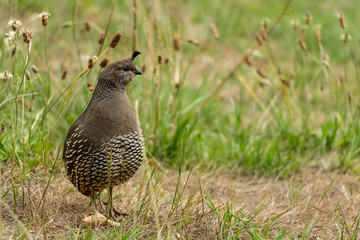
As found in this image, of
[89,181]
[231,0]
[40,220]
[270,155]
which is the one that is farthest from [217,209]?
[231,0]

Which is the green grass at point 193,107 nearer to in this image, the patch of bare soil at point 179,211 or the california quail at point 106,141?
the patch of bare soil at point 179,211

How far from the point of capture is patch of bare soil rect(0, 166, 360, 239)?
10.7 feet

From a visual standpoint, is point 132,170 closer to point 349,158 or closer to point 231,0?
point 349,158

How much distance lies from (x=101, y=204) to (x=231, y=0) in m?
5.47

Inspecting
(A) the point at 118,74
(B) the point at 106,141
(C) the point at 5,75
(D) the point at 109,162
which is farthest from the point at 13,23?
(D) the point at 109,162

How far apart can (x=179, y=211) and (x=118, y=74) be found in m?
0.97

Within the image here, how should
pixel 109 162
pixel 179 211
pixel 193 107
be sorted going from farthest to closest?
pixel 193 107 < pixel 179 211 < pixel 109 162

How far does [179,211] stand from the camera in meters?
3.43

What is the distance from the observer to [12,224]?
10.6ft

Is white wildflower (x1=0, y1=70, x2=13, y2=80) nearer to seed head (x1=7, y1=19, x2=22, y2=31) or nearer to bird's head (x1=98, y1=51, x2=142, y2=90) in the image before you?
Result: seed head (x1=7, y1=19, x2=22, y2=31)

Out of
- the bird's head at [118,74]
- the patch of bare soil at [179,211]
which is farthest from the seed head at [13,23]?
the patch of bare soil at [179,211]

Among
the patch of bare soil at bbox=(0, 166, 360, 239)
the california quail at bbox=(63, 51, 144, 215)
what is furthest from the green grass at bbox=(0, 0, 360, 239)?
the california quail at bbox=(63, 51, 144, 215)

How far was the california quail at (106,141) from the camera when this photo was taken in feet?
11.0

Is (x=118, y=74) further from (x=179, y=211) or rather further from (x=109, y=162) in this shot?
(x=179, y=211)
